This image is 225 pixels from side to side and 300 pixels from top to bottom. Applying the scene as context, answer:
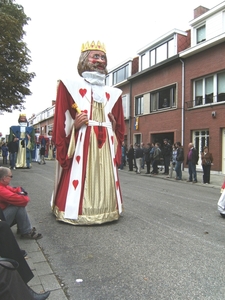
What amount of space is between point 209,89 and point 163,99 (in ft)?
14.2

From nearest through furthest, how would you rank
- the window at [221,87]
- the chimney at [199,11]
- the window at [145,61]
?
1. the window at [221,87]
2. the chimney at [199,11]
3. the window at [145,61]

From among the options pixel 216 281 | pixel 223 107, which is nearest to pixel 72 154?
pixel 216 281

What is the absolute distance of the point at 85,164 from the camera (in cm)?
463

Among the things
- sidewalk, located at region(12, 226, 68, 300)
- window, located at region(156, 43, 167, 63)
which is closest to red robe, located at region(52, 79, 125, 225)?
sidewalk, located at region(12, 226, 68, 300)

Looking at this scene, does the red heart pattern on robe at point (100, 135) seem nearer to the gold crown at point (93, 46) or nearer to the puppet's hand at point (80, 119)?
the puppet's hand at point (80, 119)

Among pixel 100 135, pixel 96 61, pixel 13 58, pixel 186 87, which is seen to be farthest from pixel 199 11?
pixel 100 135

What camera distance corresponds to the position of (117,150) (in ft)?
17.1

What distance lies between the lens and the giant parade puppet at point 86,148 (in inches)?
178

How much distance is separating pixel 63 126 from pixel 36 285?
2.66 m

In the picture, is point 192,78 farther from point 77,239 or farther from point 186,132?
point 77,239

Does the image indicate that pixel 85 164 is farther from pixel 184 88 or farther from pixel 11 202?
pixel 184 88

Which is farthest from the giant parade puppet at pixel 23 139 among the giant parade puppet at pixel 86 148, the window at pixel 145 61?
the window at pixel 145 61

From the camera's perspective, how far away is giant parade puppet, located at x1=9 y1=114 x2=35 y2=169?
14.3 metres

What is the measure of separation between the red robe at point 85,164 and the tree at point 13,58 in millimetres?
12963
